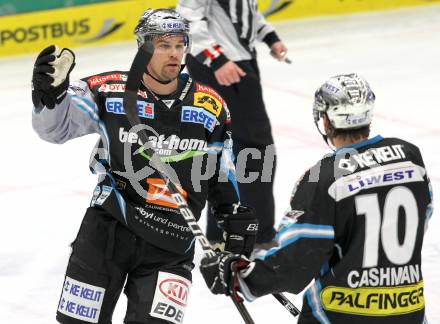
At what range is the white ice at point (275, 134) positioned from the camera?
229 inches

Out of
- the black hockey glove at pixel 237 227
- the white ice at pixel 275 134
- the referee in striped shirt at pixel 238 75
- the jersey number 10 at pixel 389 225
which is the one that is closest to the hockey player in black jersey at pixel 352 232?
the jersey number 10 at pixel 389 225

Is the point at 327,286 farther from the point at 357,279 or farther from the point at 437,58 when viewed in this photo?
the point at 437,58

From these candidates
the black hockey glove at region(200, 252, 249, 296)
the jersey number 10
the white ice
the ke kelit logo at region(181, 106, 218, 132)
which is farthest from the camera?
the white ice

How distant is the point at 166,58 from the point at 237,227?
69cm

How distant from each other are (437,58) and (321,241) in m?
7.48

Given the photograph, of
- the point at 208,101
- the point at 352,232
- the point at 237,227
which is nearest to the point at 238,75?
the point at 208,101

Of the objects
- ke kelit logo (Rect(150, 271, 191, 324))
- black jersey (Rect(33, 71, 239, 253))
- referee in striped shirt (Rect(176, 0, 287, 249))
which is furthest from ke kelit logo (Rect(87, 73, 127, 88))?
referee in striped shirt (Rect(176, 0, 287, 249))

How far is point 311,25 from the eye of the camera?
11852mm

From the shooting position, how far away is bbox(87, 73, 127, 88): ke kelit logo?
435 cm

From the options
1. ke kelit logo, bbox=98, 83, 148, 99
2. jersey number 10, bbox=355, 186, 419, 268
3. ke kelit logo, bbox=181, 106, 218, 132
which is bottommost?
jersey number 10, bbox=355, 186, 419, 268

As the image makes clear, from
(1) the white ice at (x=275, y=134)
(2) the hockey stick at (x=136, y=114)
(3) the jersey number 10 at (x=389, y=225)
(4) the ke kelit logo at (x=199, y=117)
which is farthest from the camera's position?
(1) the white ice at (x=275, y=134)

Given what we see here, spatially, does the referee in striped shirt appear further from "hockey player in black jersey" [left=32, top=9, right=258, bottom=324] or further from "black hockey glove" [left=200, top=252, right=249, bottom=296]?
"black hockey glove" [left=200, top=252, right=249, bottom=296]

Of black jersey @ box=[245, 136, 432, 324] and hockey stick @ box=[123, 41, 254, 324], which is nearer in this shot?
black jersey @ box=[245, 136, 432, 324]

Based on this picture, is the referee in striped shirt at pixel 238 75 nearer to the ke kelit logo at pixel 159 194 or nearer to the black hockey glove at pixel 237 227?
the black hockey glove at pixel 237 227
